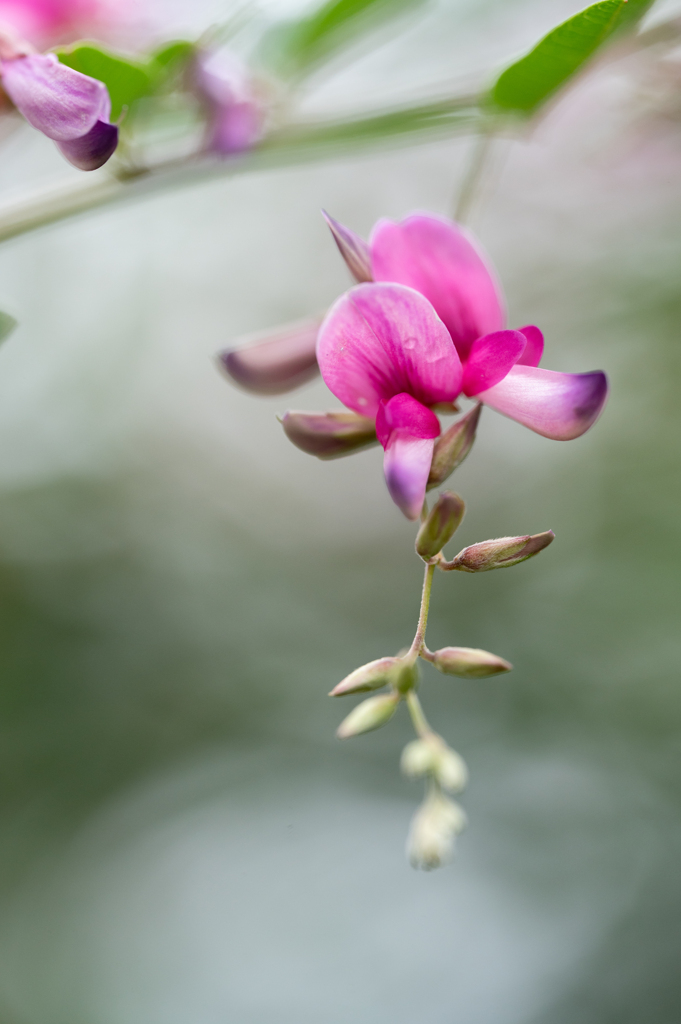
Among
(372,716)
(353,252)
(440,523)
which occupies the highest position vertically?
(353,252)

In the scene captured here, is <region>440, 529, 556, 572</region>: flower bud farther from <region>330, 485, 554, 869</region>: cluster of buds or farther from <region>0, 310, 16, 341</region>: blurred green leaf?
<region>0, 310, 16, 341</region>: blurred green leaf

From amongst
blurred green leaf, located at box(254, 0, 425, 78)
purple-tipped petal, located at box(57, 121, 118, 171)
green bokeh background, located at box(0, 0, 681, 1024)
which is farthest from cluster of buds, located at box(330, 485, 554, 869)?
green bokeh background, located at box(0, 0, 681, 1024)

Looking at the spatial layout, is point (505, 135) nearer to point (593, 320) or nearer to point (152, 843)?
point (593, 320)

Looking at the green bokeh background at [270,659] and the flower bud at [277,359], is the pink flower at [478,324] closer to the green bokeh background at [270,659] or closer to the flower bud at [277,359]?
the flower bud at [277,359]

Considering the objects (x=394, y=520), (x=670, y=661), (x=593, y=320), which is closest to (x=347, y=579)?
(x=394, y=520)

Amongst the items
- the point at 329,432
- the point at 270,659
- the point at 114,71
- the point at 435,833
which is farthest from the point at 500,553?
the point at 270,659

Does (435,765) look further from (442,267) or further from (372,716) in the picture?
(442,267)
